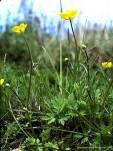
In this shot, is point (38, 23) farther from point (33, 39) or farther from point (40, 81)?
point (40, 81)

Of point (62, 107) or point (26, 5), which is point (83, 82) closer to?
point (62, 107)

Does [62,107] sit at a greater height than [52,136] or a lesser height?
greater

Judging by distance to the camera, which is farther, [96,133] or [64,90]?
[64,90]

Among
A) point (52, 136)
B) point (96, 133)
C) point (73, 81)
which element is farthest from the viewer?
point (73, 81)

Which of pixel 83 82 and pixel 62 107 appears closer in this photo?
pixel 62 107

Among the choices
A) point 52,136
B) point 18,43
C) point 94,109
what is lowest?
point 18,43

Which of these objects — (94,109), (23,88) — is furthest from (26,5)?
(94,109)

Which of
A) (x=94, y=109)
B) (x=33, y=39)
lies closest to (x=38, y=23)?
(x=33, y=39)

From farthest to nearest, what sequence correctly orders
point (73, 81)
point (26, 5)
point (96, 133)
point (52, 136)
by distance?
point (26, 5)
point (73, 81)
point (52, 136)
point (96, 133)

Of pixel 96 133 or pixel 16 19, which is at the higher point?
pixel 96 133
